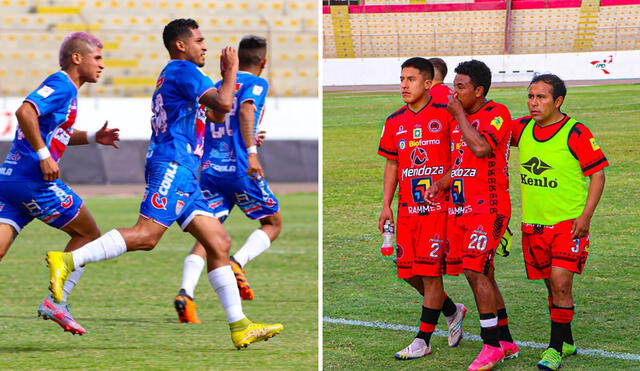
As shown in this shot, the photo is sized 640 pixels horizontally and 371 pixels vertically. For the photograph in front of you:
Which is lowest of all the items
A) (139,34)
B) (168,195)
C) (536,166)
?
(139,34)

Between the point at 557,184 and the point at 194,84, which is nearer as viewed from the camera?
the point at 557,184

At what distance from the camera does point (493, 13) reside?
15.3ft

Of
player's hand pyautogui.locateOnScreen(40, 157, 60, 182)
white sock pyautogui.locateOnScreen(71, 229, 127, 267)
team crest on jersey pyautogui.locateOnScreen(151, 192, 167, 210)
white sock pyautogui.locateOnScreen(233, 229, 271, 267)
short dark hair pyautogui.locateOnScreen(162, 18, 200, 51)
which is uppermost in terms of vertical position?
short dark hair pyautogui.locateOnScreen(162, 18, 200, 51)

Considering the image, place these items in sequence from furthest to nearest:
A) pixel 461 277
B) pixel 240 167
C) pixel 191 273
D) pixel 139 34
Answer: pixel 139 34 < pixel 240 167 < pixel 461 277 < pixel 191 273

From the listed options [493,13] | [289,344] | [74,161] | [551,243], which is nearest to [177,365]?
[289,344]

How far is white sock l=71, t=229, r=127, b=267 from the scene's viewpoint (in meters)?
4.79

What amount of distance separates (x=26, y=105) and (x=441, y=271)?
208cm

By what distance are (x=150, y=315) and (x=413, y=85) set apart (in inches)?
97.5

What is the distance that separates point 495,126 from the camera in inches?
167

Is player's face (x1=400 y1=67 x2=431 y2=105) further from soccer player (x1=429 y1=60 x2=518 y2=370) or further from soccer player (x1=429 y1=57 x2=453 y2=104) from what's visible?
soccer player (x1=429 y1=60 x2=518 y2=370)

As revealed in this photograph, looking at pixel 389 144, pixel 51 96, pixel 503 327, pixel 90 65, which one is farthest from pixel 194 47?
pixel 503 327

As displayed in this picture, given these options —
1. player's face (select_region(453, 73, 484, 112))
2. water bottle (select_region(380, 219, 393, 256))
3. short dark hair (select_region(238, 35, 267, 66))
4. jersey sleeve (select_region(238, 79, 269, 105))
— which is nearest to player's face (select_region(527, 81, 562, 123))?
player's face (select_region(453, 73, 484, 112))

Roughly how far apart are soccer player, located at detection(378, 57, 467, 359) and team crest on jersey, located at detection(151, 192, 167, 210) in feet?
3.45

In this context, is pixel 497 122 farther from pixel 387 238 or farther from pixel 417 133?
pixel 387 238
